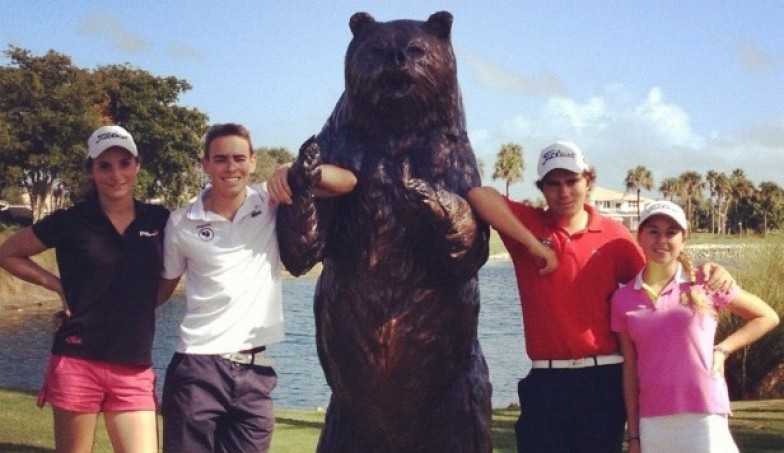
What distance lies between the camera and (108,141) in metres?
3.75

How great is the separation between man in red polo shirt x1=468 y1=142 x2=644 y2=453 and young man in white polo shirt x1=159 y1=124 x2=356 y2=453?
2.66ft

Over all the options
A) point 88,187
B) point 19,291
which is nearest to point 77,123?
point 19,291

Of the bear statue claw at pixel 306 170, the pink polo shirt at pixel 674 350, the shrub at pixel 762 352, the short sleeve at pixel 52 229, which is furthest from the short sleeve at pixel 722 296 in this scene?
the shrub at pixel 762 352

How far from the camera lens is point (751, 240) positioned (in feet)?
46.5

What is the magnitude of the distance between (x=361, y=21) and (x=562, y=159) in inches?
39.0

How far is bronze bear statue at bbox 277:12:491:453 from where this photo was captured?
3557 mm

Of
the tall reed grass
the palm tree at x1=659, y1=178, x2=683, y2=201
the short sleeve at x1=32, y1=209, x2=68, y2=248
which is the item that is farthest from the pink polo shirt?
the palm tree at x1=659, y1=178, x2=683, y2=201

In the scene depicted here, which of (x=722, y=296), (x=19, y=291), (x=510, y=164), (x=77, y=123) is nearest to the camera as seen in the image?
(x=722, y=296)

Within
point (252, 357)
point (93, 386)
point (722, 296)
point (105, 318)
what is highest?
point (722, 296)

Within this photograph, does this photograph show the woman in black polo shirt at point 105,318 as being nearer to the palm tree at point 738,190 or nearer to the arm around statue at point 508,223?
the arm around statue at point 508,223

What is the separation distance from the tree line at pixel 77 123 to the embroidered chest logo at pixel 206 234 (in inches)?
1192

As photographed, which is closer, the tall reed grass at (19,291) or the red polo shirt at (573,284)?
the red polo shirt at (573,284)

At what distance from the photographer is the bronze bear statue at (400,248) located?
3.56 metres

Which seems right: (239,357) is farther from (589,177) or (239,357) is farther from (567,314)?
(589,177)
